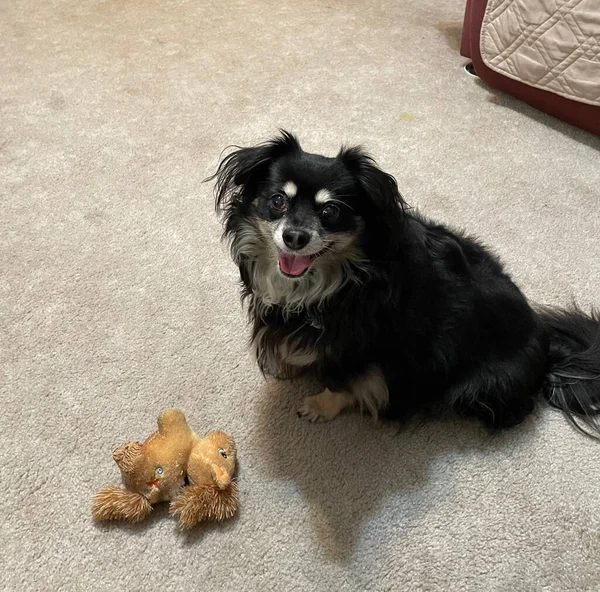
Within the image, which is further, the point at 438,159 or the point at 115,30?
the point at 115,30

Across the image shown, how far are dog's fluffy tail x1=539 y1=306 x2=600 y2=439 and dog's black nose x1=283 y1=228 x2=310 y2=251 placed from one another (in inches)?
28.1

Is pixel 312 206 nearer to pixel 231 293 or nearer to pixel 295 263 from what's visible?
pixel 295 263

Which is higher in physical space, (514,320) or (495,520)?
(514,320)

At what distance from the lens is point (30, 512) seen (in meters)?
1.14

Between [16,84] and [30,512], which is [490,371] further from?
[16,84]

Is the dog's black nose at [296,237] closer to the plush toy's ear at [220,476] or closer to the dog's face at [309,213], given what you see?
the dog's face at [309,213]

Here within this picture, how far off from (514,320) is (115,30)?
241 centimetres

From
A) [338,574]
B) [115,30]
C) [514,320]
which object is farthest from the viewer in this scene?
[115,30]

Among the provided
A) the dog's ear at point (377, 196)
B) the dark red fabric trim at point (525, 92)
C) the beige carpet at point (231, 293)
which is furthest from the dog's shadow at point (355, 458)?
the dark red fabric trim at point (525, 92)

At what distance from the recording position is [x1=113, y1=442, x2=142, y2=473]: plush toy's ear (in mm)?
1077

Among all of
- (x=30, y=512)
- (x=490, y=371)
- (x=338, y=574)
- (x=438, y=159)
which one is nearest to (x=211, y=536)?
(x=338, y=574)

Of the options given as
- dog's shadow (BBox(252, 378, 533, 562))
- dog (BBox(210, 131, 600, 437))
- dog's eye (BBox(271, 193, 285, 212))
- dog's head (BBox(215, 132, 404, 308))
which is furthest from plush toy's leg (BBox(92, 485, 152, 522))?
dog's eye (BBox(271, 193, 285, 212))

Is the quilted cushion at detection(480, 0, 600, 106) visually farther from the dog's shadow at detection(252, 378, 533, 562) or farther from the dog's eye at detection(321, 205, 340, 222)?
the dog's eye at detection(321, 205, 340, 222)

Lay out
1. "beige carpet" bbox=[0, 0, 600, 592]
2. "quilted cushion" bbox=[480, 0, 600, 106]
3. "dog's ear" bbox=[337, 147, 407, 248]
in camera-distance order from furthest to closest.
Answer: "quilted cushion" bbox=[480, 0, 600, 106] < "beige carpet" bbox=[0, 0, 600, 592] < "dog's ear" bbox=[337, 147, 407, 248]
